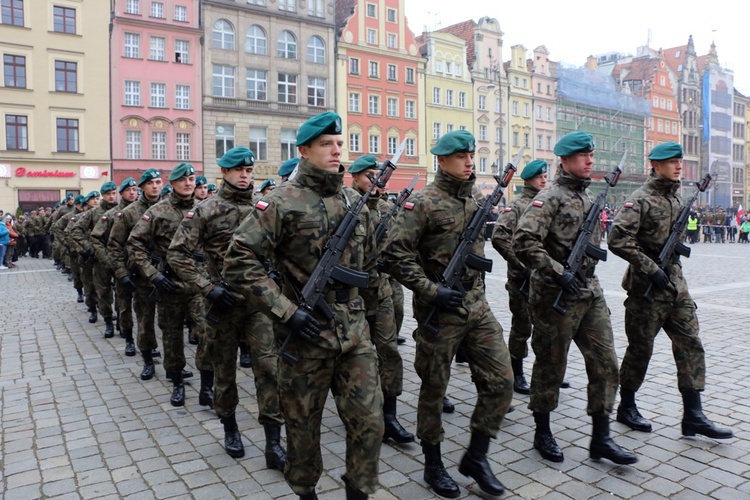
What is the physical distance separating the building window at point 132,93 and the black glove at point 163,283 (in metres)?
33.8

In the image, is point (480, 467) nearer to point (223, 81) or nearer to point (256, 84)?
point (223, 81)

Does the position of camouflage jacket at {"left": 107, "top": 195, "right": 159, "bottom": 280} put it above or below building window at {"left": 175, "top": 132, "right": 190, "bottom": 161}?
below

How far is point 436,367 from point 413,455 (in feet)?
3.21

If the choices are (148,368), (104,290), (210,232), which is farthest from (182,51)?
(210,232)

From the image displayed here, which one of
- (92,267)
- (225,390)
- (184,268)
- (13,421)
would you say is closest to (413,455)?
(225,390)

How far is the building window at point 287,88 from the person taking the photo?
4147 centimetres

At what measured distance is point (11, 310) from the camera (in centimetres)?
1265

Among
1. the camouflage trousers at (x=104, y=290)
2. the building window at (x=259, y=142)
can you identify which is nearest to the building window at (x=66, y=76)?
the building window at (x=259, y=142)

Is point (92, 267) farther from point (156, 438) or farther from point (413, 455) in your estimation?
point (413, 455)

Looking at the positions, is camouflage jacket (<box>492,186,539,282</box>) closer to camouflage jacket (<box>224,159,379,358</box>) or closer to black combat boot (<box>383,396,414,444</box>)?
black combat boot (<box>383,396,414,444</box>)

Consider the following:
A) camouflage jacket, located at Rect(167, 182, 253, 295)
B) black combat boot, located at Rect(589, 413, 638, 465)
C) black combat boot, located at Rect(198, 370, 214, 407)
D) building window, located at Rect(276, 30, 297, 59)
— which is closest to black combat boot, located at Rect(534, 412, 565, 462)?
black combat boot, located at Rect(589, 413, 638, 465)

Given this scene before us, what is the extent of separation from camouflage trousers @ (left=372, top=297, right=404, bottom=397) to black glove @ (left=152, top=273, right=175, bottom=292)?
80.9 inches

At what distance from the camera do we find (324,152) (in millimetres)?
3648

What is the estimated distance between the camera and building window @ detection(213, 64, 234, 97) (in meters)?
39.2
